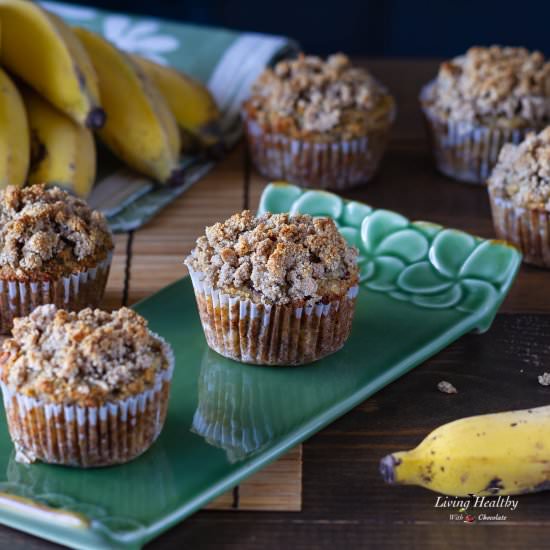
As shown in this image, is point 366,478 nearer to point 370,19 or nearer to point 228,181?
point 228,181

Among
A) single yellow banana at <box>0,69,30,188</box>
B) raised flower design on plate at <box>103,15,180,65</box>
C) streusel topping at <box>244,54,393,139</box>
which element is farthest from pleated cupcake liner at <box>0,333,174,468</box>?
raised flower design on plate at <box>103,15,180,65</box>

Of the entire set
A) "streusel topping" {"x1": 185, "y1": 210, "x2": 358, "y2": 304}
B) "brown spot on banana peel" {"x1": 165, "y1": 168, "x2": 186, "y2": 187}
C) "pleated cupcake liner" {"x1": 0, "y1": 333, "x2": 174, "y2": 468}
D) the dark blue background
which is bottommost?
the dark blue background

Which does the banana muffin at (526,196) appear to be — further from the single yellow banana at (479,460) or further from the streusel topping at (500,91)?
the single yellow banana at (479,460)

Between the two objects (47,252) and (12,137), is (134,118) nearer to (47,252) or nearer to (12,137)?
(12,137)

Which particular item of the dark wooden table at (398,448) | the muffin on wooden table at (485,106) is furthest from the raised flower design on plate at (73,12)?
the muffin on wooden table at (485,106)

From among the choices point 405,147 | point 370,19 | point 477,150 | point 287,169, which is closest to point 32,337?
point 287,169

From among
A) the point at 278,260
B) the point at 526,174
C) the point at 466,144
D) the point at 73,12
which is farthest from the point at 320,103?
the point at 73,12

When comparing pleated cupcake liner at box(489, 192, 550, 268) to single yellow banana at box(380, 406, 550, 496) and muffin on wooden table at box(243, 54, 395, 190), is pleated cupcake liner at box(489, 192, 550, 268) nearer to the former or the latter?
muffin on wooden table at box(243, 54, 395, 190)

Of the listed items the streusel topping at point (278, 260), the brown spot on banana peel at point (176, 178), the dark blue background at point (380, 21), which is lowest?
the dark blue background at point (380, 21)
